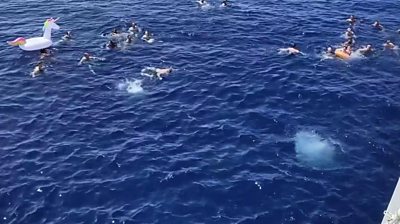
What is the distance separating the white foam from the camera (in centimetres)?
4840

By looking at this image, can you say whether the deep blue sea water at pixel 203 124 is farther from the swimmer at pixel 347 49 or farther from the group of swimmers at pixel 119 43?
the swimmer at pixel 347 49

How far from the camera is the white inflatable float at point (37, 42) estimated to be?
5472 cm

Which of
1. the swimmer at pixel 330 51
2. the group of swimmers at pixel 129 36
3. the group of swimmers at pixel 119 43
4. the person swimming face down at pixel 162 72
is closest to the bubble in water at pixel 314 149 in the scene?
the swimmer at pixel 330 51

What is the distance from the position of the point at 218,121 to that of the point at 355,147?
1142 centimetres

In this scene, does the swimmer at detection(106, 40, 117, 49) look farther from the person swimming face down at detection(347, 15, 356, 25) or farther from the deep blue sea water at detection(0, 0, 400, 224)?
the person swimming face down at detection(347, 15, 356, 25)

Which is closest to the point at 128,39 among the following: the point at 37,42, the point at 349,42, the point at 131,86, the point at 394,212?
the point at 37,42

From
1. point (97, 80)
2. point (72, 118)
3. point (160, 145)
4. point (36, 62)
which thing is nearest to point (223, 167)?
point (160, 145)

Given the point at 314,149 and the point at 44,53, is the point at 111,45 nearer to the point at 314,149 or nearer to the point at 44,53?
the point at 44,53

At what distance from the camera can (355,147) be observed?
4044 cm

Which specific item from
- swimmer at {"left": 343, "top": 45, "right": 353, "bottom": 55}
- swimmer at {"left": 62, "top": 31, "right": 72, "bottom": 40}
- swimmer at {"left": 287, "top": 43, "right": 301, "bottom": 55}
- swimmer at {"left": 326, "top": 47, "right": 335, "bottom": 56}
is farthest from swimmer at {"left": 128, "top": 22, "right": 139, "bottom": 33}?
swimmer at {"left": 343, "top": 45, "right": 353, "bottom": 55}

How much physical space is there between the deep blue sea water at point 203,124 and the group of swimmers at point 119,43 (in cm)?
92

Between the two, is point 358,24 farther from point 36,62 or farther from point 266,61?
point 36,62

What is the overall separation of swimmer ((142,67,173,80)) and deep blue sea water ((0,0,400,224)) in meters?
0.84

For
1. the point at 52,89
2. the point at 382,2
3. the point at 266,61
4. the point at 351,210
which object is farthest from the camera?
the point at 382,2
